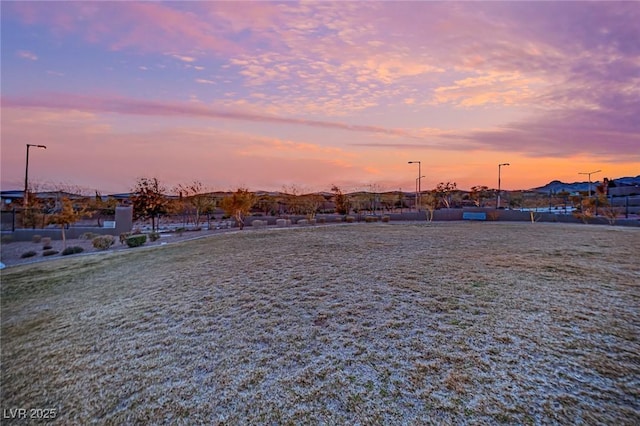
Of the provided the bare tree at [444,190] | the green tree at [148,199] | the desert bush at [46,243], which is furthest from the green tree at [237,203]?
the bare tree at [444,190]

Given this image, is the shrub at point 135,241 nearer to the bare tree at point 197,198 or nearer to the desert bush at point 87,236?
the desert bush at point 87,236

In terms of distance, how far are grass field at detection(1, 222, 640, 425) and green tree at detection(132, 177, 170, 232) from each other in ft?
44.9

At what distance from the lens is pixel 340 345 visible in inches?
177

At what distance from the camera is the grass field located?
131 inches

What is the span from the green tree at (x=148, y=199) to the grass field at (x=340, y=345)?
539 inches

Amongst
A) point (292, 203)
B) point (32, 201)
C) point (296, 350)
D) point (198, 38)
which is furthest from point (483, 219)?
point (32, 201)

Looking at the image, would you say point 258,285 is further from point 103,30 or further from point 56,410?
point 103,30

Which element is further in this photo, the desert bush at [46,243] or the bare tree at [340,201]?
the bare tree at [340,201]

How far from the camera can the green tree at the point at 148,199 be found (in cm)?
2208

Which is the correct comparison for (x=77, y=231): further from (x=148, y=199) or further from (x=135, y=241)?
(x=135, y=241)

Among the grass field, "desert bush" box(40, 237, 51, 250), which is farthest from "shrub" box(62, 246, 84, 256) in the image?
the grass field

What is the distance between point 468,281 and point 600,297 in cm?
218

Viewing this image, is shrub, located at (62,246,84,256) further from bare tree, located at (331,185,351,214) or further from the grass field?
bare tree, located at (331,185,351,214)

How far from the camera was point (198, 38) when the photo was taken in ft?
44.0
